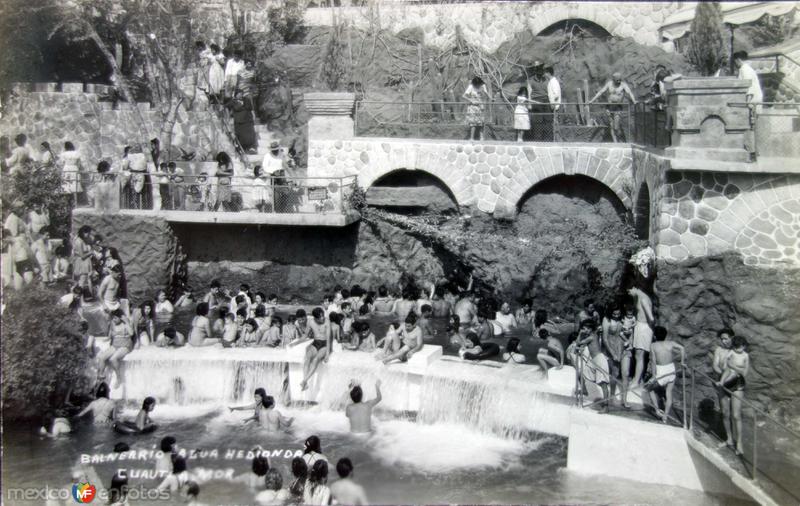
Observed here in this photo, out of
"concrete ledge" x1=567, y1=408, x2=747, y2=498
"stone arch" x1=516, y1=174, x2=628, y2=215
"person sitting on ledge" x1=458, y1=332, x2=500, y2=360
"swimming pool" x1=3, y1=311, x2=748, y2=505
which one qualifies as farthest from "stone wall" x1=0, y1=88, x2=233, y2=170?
"concrete ledge" x1=567, y1=408, x2=747, y2=498

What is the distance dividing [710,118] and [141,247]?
13.7 metres

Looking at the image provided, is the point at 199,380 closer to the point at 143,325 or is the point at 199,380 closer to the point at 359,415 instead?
the point at 143,325

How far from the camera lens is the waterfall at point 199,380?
13.9 metres

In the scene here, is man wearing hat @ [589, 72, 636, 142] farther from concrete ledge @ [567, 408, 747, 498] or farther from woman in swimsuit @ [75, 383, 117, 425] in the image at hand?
woman in swimsuit @ [75, 383, 117, 425]

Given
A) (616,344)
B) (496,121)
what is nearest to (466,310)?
(616,344)

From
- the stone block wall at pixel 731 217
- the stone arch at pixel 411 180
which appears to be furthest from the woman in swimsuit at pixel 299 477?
the stone arch at pixel 411 180

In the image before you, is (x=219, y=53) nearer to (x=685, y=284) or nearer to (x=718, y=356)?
(x=685, y=284)

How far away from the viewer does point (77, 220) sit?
1900 cm

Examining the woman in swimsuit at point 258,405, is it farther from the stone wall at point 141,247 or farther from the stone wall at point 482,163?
the stone wall at point 482,163

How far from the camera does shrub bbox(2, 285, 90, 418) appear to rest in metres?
12.2

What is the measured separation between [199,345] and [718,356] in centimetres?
920

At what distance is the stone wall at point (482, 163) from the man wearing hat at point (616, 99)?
64 cm

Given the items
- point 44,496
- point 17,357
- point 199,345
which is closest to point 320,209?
point 199,345

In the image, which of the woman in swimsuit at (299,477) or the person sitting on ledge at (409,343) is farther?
the person sitting on ledge at (409,343)
